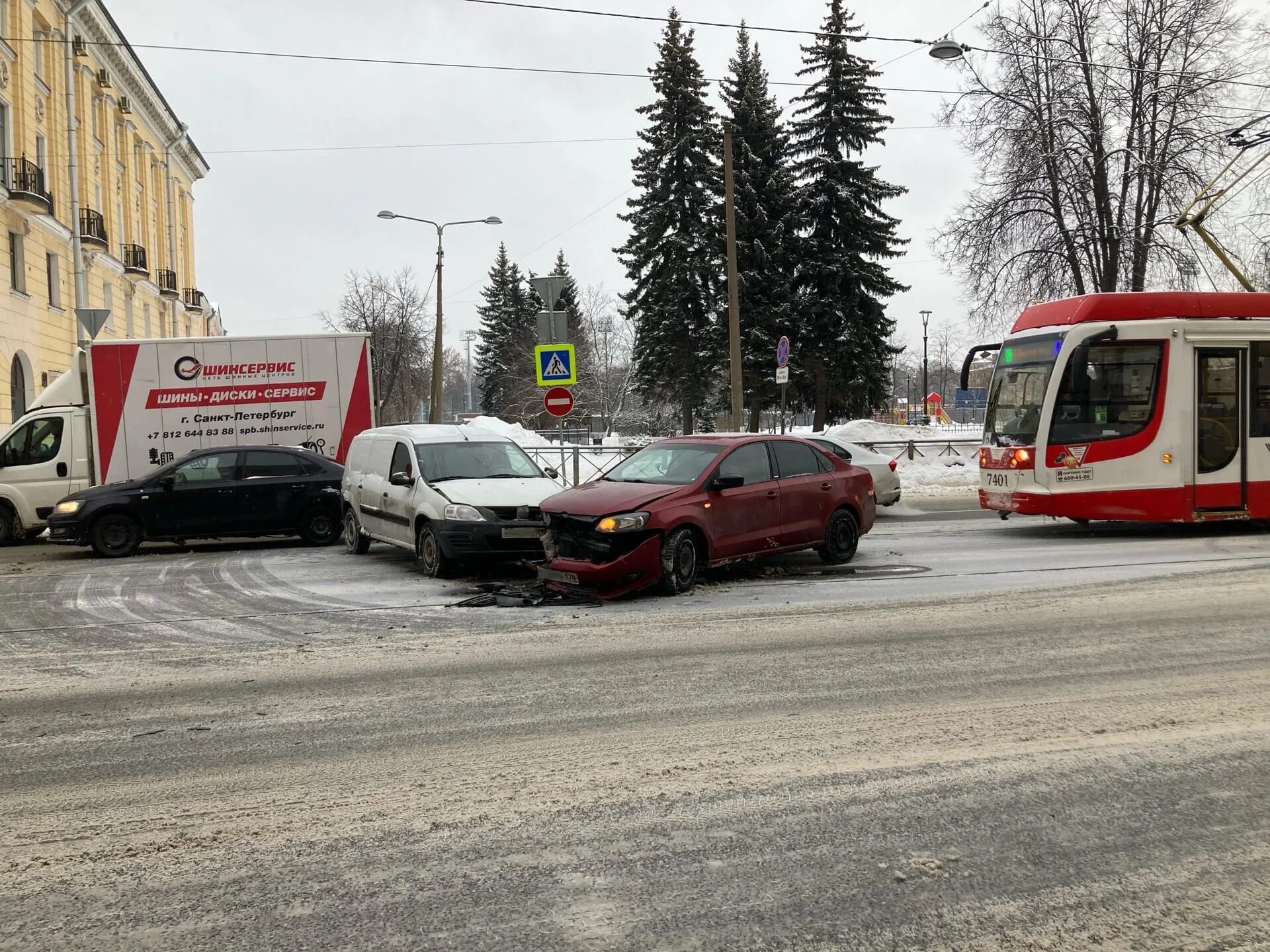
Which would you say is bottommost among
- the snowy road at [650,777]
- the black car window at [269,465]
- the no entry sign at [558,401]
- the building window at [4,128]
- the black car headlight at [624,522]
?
the snowy road at [650,777]

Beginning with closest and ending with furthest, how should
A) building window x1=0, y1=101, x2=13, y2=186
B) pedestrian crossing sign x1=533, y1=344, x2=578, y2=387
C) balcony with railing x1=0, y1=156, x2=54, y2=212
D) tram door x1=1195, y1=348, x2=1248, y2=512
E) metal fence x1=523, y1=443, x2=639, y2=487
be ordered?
tram door x1=1195, y1=348, x2=1248, y2=512, pedestrian crossing sign x1=533, y1=344, x2=578, y2=387, balcony with railing x1=0, y1=156, x2=54, y2=212, metal fence x1=523, y1=443, x2=639, y2=487, building window x1=0, y1=101, x2=13, y2=186

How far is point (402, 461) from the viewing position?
1254 cm

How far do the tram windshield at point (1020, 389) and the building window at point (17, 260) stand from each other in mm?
26710

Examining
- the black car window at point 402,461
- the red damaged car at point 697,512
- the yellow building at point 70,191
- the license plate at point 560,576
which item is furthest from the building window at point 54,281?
the license plate at point 560,576

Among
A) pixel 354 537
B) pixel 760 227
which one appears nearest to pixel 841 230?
pixel 760 227

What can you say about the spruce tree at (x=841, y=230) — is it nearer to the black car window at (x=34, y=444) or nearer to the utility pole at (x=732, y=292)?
the utility pole at (x=732, y=292)

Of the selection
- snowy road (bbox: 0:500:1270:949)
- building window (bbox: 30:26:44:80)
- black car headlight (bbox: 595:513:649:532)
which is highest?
building window (bbox: 30:26:44:80)

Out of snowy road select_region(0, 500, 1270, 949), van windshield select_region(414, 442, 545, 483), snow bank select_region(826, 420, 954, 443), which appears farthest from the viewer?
snow bank select_region(826, 420, 954, 443)

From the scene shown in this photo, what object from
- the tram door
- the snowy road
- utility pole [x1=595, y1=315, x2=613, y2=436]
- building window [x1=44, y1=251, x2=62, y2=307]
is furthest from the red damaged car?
utility pole [x1=595, y1=315, x2=613, y2=436]

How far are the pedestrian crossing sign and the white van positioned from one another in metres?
2.32

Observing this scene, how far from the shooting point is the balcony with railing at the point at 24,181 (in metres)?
27.7

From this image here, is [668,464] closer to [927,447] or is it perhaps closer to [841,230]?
[927,447]

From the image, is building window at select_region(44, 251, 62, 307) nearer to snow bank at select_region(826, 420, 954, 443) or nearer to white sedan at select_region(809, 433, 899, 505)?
snow bank at select_region(826, 420, 954, 443)

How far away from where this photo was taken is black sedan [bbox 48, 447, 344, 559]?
14312 millimetres
